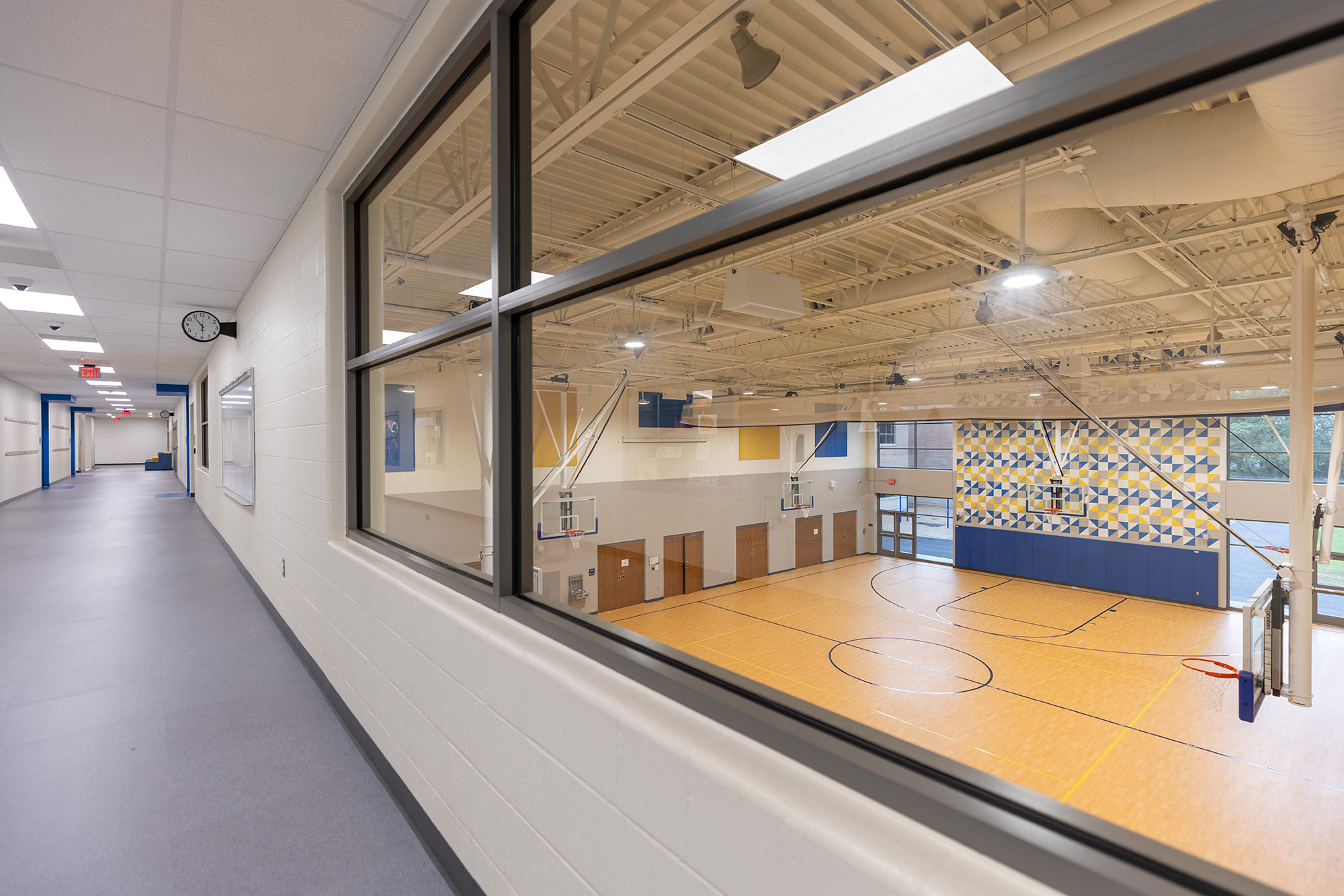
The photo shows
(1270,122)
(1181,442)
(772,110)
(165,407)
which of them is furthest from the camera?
(165,407)

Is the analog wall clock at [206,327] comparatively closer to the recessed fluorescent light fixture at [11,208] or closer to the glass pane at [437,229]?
the recessed fluorescent light fixture at [11,208]

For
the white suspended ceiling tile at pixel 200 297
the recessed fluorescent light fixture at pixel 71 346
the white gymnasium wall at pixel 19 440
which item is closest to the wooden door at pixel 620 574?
the white suspended ceiling tile at pixel 200 297

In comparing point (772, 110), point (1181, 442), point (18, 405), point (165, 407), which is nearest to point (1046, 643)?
point (1181, 442)

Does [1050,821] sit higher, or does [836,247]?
[836,247]

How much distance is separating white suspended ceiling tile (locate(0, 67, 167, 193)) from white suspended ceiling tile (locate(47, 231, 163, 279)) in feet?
4.00

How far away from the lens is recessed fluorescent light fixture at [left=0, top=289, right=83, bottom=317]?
5.29 meters

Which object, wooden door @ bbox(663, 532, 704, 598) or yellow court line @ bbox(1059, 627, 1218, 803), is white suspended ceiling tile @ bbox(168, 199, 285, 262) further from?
yellow court line @ bbox(1059, 627, 1218, 803)

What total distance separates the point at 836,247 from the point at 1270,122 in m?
1.33

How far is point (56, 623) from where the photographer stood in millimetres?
4355

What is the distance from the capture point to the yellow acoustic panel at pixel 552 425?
1.78 m

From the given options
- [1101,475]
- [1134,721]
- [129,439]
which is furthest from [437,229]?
[129,439]

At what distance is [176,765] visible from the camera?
8.30 feet

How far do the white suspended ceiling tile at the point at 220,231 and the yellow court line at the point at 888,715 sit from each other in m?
3.87

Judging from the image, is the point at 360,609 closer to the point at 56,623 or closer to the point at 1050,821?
the point at 1050,821
